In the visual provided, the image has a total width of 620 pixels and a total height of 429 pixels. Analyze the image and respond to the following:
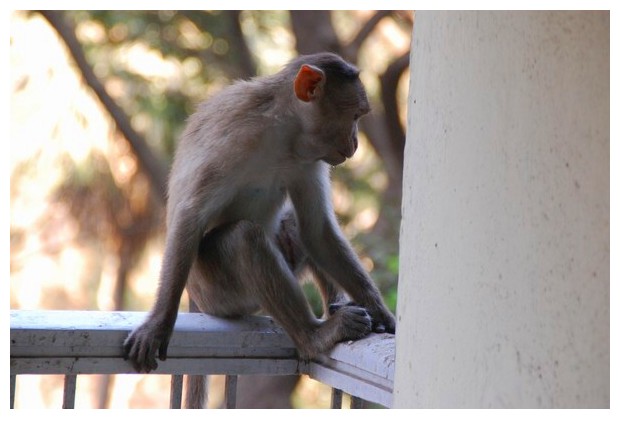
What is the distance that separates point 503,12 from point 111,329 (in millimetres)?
1791

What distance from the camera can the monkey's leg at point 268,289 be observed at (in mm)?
3387

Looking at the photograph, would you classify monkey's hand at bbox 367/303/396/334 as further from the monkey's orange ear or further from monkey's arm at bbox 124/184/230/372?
the monkey's orange ear

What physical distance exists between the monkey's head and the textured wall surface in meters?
1.70

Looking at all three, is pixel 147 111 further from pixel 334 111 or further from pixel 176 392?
pixel 176 392

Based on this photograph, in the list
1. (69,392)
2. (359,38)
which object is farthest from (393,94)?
(69,392)

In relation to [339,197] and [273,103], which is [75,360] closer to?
[273,103]

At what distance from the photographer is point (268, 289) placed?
12.0 ft

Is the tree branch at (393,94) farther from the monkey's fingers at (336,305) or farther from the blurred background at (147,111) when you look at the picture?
the monkey's fingers at (336,305)

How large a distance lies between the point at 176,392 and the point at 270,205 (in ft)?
4.02

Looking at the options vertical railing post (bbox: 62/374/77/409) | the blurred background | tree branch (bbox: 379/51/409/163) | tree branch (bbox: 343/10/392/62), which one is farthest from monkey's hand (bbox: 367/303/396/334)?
tree branch (bbox: 343/10/392/62)

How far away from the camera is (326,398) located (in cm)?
1284

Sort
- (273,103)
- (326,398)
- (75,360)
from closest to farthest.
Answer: (75,360), (273,103), (326,398)

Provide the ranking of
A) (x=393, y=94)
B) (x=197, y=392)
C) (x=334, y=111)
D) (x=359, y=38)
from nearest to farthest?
(x=197, y=392) → (x=334, y=111) → (x=393, y=94) → (x=359, y=38)

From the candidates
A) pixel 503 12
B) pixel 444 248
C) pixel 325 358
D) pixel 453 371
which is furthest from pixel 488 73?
pixel 325 358
